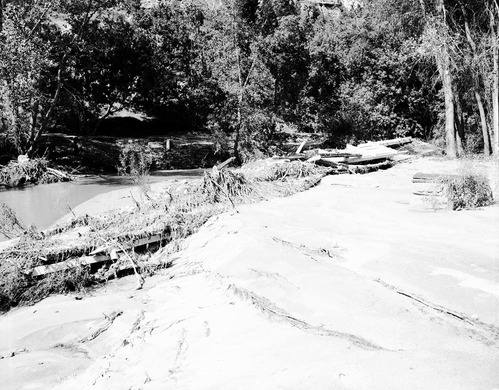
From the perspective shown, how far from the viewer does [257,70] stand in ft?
74.1

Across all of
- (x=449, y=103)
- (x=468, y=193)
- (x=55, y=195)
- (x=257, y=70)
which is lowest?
(x=55, y=195)

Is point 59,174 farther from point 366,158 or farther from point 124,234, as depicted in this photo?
point 366,158

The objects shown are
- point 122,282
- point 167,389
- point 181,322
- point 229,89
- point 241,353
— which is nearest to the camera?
point 167,389

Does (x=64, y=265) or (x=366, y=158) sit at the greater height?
(x=366, y=158)

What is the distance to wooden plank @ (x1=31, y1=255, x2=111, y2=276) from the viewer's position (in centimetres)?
874

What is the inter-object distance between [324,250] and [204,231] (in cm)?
319

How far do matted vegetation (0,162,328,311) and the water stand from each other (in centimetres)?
359

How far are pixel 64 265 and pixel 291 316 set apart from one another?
4.83m

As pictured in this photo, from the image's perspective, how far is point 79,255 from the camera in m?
9.54

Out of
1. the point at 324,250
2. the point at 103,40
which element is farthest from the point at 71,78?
the point at 324,250

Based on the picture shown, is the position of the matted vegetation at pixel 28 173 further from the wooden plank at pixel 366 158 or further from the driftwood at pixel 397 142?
the driftwood at pixel 397 142

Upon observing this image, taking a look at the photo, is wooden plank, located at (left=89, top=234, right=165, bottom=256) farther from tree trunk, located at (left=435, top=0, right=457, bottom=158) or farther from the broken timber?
tree trunk, located at (left=435, top=0, right=457, bottom=158)

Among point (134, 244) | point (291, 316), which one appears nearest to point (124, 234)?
point (134, 244)

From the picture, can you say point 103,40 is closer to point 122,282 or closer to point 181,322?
point 122,282
